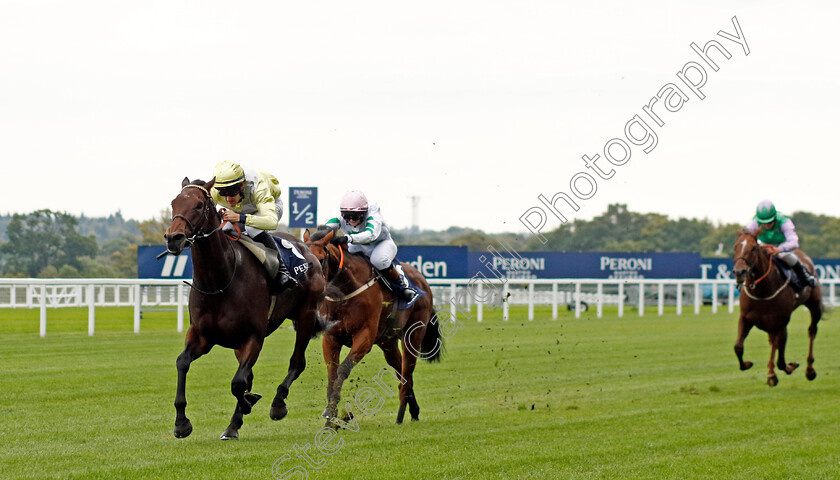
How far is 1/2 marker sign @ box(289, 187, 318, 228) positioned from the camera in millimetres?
18047

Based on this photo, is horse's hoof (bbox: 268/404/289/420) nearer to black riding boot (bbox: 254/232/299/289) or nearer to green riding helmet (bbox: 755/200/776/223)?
black riding boot (bbox: 254/232/299/289)

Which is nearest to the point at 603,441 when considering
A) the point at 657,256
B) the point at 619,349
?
the point at 619,349

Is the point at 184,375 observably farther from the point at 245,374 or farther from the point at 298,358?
the point at 298,358

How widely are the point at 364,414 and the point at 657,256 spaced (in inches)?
834

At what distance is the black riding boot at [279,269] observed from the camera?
22.0 feet

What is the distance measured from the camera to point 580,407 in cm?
892

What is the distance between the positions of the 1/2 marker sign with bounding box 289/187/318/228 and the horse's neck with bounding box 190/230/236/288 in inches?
466

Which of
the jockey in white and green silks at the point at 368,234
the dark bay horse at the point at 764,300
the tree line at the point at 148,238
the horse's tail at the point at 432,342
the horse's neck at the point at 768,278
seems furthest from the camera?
the tree line at the point at 148,238

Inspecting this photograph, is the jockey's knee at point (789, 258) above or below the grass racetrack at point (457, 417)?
above

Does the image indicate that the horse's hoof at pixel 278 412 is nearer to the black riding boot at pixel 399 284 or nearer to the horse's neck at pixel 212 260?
the horse's neck at pixel 212 260

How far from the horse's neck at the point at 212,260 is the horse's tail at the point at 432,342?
9.37 feet

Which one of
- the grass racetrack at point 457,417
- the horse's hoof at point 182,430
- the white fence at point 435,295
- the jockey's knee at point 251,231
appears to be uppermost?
the jockey's knee at point 251,231

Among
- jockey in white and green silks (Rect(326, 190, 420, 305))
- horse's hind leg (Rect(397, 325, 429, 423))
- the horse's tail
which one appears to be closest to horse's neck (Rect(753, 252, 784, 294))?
the horse's tail

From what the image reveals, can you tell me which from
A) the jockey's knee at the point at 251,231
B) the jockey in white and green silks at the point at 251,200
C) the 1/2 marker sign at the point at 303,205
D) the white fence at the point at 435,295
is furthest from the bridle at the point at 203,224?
the 1/2 marker sign at the point at 303,205
